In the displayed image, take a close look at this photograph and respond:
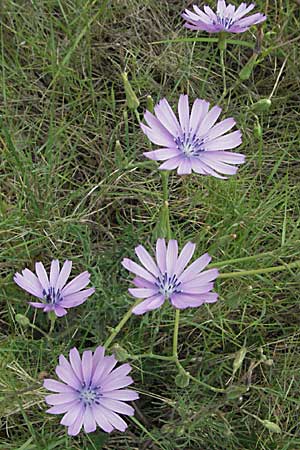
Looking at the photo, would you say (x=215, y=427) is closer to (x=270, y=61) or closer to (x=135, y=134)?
(x=135, y=134)

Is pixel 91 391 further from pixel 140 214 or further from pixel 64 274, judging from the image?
pixel 140 214

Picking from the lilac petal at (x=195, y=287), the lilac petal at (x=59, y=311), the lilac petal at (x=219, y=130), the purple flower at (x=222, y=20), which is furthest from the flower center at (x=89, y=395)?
the purple flower at (x=222, y=20)

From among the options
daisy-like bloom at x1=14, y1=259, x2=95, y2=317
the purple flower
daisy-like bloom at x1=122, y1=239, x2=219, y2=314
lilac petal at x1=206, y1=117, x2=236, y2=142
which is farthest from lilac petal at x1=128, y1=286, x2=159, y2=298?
the purple flower

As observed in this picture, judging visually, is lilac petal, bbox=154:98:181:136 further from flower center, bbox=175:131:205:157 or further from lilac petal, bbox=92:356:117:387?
lilac petal, bbox=92:356:117:387

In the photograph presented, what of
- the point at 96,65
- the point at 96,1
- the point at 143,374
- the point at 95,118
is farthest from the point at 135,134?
the point at 143,374

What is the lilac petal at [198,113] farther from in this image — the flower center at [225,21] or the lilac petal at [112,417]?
the lilac petal at [112,417]
